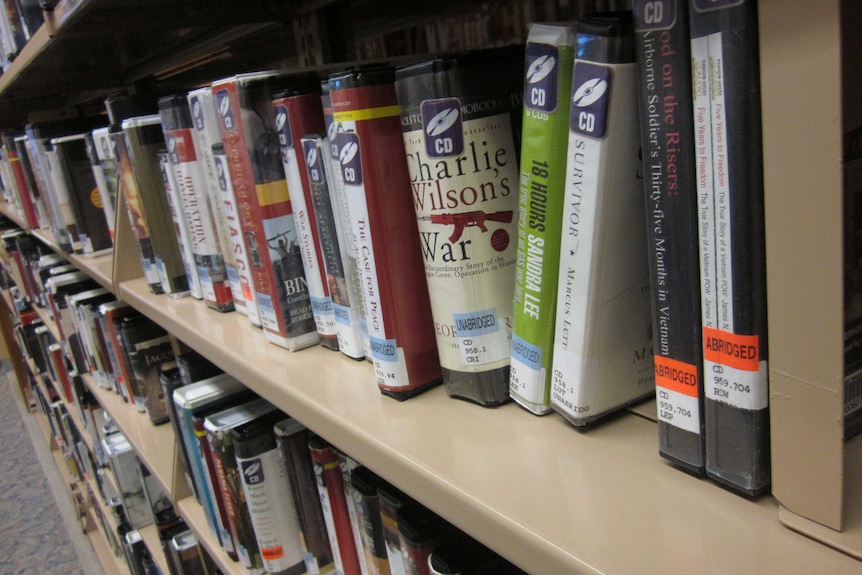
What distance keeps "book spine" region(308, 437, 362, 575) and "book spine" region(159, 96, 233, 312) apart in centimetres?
29

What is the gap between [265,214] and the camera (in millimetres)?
715

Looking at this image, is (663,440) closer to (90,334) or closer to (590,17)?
(590,17)

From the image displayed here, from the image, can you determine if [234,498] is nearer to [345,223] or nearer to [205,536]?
[205,536]

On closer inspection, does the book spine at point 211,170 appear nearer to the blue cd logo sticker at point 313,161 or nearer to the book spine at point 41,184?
the blue cd logo sticker at point 313,161

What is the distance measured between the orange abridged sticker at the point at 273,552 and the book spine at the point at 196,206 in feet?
1.14

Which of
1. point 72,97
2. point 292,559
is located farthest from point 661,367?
point 72,97

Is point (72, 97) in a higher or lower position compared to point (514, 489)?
higher

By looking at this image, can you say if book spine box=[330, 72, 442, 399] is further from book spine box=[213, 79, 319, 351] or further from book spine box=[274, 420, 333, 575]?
book spine box=[274, 420, 333, 575]

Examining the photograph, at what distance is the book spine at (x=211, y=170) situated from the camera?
0.81m

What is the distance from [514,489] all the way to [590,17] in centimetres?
30

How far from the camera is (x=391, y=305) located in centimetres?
56

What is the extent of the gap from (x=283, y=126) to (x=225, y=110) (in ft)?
0.32

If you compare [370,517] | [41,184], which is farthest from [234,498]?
[41,184]

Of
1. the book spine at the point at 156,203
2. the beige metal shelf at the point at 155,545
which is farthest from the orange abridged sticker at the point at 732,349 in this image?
the beige metal shelf at the point at 155,545
